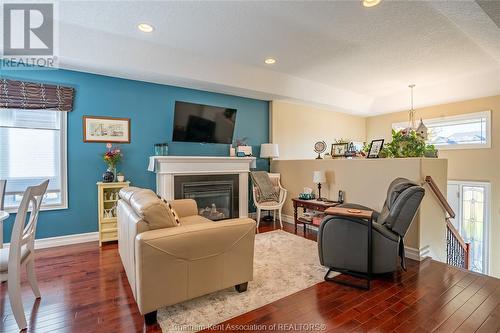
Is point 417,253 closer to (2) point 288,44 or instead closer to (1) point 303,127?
(2) point 288,44

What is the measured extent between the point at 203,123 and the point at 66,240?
2.81m

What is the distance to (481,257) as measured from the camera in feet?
16.5

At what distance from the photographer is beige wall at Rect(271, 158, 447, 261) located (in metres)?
3.12

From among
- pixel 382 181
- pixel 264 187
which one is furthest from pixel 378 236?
pixel 264 187

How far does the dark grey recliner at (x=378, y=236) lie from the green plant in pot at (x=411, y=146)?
914mm

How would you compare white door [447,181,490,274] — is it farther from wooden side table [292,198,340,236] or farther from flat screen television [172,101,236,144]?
flat screen television [172,101,236,144]

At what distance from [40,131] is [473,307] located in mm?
5373

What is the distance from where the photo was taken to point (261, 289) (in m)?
2.36

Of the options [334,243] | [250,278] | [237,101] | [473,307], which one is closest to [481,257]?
[473,307]

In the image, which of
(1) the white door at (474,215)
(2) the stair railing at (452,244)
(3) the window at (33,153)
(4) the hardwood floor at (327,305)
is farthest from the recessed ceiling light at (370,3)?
(1) the white door at (474,215)

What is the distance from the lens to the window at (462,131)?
16.5 ft

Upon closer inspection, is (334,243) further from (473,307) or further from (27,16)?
(27,16)

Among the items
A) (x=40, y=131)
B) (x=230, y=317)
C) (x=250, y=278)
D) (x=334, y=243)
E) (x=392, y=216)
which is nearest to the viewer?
(x=230, y=317)

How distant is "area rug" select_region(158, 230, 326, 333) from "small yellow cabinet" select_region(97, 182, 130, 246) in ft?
7.01
